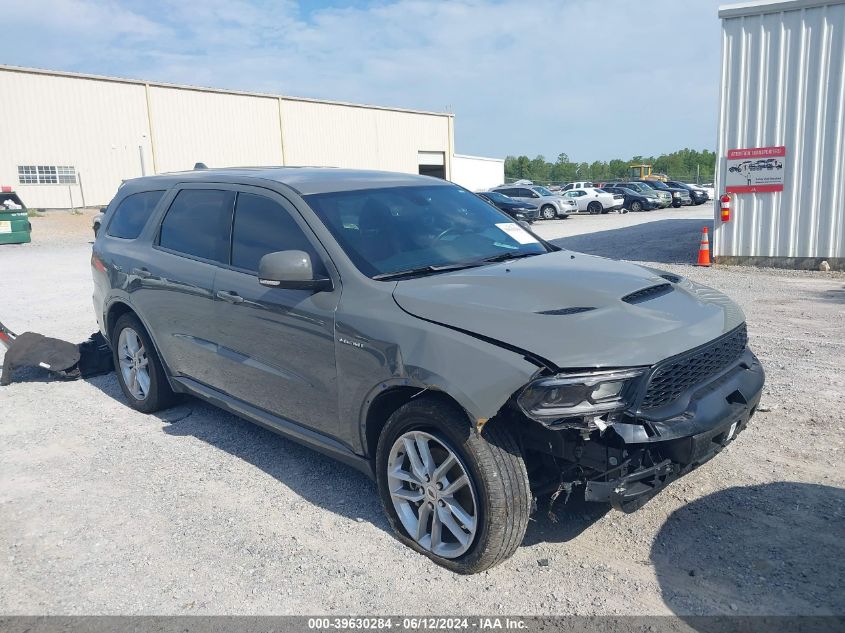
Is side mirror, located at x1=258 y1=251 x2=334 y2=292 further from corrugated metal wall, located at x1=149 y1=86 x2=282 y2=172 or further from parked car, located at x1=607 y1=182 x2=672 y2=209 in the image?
corrugated metal wall, located at x1=149 y1=86 x2=282 y2=172

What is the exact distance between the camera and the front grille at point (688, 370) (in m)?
3.10

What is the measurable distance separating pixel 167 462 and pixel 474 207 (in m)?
2.68

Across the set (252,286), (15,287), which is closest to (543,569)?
(252,286)

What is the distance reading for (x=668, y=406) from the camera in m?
3.13

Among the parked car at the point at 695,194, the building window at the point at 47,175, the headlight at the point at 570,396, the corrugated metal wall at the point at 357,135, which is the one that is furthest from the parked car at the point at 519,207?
the headlight at the point at 570,396

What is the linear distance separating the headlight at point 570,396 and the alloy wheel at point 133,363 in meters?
3.66

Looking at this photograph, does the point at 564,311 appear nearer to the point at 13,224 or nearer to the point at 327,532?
the point at 327,532

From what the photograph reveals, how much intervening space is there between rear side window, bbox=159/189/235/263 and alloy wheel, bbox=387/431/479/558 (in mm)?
1959

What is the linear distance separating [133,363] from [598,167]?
9474cm

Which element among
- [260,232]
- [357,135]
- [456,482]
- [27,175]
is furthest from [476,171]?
[456,482]

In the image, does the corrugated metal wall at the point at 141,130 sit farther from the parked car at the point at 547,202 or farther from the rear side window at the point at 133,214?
the rear side window at the point at 133,214

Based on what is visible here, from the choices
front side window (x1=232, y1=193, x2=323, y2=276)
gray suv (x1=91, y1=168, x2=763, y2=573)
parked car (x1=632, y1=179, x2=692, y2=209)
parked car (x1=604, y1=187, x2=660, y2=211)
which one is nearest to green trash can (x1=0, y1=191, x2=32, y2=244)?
gray suv (x1=91, y1=168, x2=763, y2=573)

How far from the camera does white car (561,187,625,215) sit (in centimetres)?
3459

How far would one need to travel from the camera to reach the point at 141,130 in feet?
119
